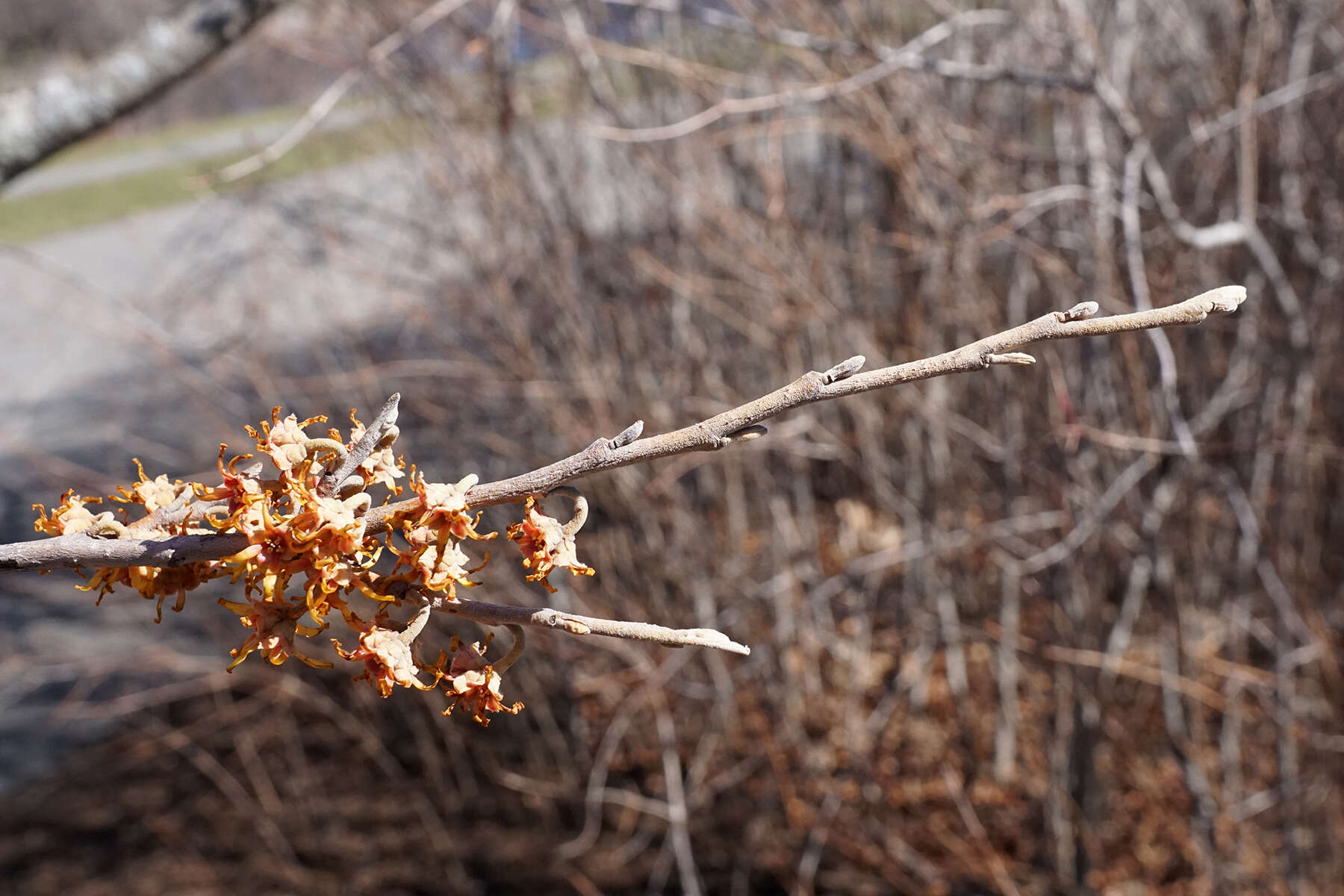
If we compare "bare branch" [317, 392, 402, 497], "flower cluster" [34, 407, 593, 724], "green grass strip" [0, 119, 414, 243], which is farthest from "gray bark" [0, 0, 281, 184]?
"green grass strip" [0, 119, 414, 243]

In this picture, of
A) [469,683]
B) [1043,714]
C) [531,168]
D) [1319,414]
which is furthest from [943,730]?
[469,683]

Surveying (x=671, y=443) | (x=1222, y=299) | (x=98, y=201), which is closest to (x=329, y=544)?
(x=671, y=443)

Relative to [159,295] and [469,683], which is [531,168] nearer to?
[159,295]

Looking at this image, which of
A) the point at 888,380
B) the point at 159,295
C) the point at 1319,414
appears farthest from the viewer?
the point at 159,295

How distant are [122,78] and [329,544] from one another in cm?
174

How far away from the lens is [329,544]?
0.62 metres

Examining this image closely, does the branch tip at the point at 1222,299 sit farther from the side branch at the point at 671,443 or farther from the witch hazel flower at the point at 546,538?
the witch hazel flower at the point at 546,538

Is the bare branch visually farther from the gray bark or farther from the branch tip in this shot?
the gray bark

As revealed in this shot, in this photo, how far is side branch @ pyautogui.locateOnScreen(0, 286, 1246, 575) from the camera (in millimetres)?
574

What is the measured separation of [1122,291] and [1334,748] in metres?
1.14

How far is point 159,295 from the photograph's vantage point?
187 inches

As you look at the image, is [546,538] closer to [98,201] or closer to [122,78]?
[122,78]

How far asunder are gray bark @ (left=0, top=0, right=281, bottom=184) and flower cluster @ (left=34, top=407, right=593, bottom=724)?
1515 mm

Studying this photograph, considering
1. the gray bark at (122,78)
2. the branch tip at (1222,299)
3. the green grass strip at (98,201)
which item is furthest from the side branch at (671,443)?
the green grass strip at (98,201)
